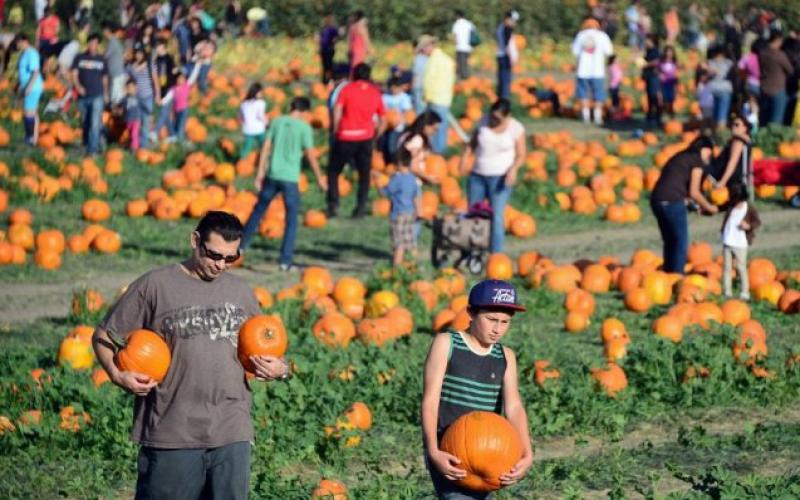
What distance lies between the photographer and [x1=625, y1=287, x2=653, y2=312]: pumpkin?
45.4ft

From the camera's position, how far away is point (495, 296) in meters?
6.29

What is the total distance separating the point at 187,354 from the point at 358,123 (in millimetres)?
12405

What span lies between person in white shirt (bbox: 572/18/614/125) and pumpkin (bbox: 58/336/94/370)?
16.3 metres

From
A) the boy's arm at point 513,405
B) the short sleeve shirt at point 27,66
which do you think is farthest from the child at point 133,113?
the boy's arm at point 513,405

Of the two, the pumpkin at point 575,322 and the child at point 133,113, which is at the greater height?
the child at point 133,113

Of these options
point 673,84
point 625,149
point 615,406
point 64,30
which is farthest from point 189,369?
point 64,30

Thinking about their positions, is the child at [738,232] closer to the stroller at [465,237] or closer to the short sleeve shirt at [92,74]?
the stroller at [465,237]

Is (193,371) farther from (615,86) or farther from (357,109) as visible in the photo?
(615,86)

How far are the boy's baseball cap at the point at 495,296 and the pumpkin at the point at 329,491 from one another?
196cm

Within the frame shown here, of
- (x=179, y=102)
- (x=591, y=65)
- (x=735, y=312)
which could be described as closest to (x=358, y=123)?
(x=179, y=102)

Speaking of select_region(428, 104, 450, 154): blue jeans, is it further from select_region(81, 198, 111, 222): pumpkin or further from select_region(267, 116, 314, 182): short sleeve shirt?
select_region(267, 116, 314, 182): short sleeve shirt

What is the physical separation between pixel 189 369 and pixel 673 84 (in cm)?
2203

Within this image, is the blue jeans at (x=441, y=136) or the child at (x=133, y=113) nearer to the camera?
the child at (x=133, y=113)

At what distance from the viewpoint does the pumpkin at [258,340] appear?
635 centimetres
